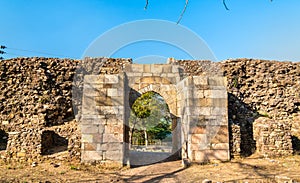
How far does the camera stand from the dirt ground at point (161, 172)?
5754 millimetres

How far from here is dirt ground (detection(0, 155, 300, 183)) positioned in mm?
5754

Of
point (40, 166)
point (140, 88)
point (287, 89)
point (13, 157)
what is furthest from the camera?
point (287, 89)

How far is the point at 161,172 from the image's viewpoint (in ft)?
22.7

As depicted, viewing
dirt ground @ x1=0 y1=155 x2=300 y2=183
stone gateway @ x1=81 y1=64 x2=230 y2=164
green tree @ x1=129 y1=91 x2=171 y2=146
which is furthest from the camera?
green tree @ x1=129 y1=91 x2=171 y2=146

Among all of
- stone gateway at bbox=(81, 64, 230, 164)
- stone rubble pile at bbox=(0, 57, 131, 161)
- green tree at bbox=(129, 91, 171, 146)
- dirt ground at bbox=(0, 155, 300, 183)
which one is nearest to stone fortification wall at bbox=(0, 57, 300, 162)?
stone rubble pile at bbox=(0, 57, 131, 161)

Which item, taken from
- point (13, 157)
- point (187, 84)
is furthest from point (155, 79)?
point (13, 157)

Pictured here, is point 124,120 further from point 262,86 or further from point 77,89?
point 262,86

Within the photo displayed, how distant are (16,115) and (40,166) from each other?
484 cm

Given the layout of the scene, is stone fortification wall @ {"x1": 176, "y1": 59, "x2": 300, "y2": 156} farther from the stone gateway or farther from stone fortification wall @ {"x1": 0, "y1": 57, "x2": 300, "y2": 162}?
the stone gateway

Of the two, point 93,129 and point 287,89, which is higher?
point 287,89

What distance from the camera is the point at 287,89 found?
11492mm

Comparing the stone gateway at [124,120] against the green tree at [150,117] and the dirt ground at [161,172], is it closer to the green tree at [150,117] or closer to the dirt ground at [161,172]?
the dirt ground at [161,172]

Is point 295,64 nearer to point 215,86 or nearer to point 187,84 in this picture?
point 215,86

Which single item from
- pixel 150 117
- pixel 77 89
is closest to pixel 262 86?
pixel 77 89
